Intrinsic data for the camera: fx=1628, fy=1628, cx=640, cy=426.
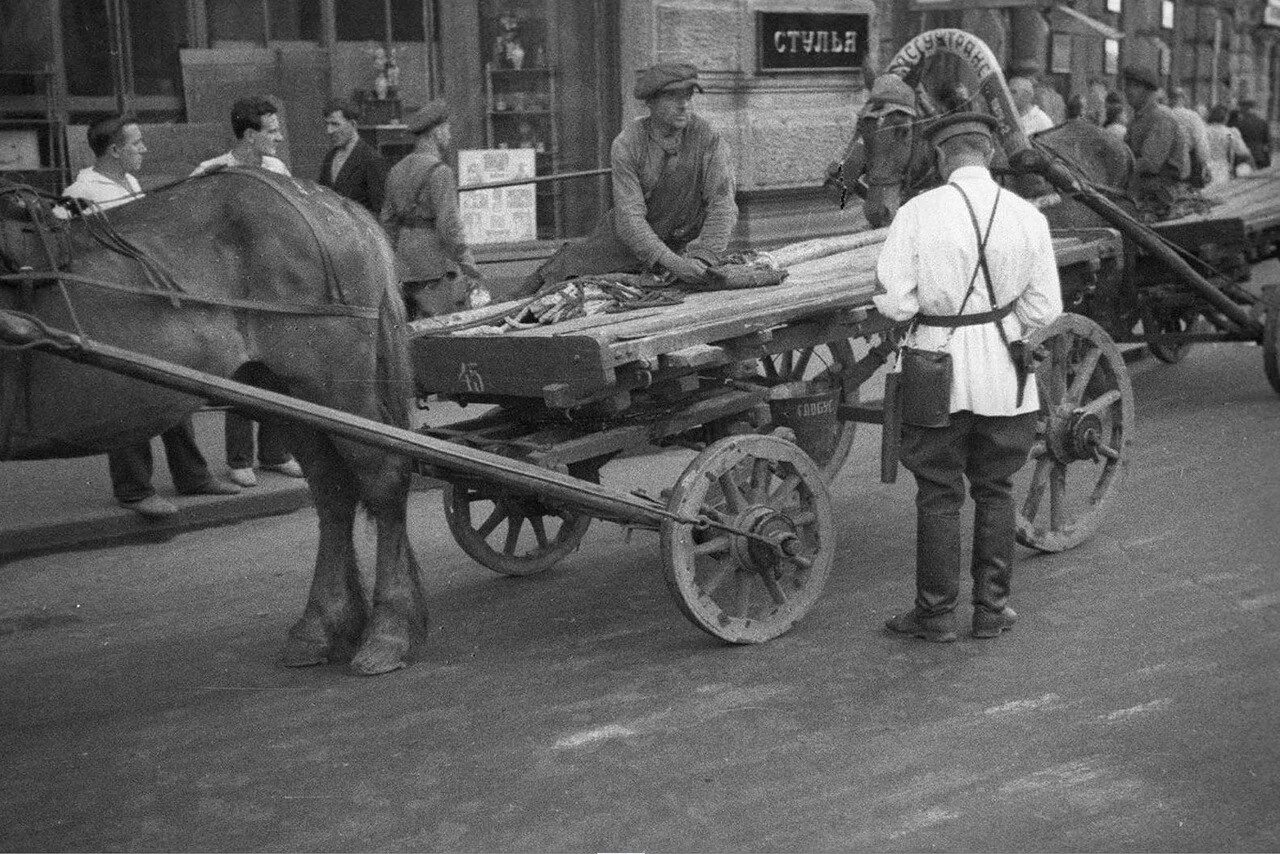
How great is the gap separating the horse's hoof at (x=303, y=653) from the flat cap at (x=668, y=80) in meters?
2.79

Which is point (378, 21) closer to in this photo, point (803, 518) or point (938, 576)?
point (803, 518)

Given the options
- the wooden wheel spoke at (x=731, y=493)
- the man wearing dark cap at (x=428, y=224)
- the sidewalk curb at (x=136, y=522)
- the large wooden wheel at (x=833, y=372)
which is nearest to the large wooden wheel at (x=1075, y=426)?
the large wooden wheel at (x=833, y=372)

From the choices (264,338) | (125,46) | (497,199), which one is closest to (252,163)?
(125,46)

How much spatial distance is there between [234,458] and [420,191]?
1.75m

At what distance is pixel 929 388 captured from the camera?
5812 mm

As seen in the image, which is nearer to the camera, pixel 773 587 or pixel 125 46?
pixel 773 587

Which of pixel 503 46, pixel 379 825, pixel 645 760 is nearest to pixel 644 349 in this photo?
pixel 645 760

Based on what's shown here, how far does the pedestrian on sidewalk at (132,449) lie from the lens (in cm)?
804

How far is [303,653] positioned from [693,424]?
1.67 metres

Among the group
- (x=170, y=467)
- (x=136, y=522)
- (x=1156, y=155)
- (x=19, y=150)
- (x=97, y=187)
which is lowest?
(x=136, y=522)

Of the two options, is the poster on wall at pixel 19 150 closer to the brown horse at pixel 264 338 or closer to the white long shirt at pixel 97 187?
the white long shirt at pixel 97 187

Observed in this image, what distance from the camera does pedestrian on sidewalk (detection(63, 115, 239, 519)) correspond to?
26.4 ft

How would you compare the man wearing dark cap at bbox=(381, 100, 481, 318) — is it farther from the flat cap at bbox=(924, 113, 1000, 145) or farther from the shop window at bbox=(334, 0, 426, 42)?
the flat cap at bbox=(924, 113, 1000, 145)

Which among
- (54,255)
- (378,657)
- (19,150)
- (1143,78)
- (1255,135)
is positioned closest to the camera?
(54,255)
